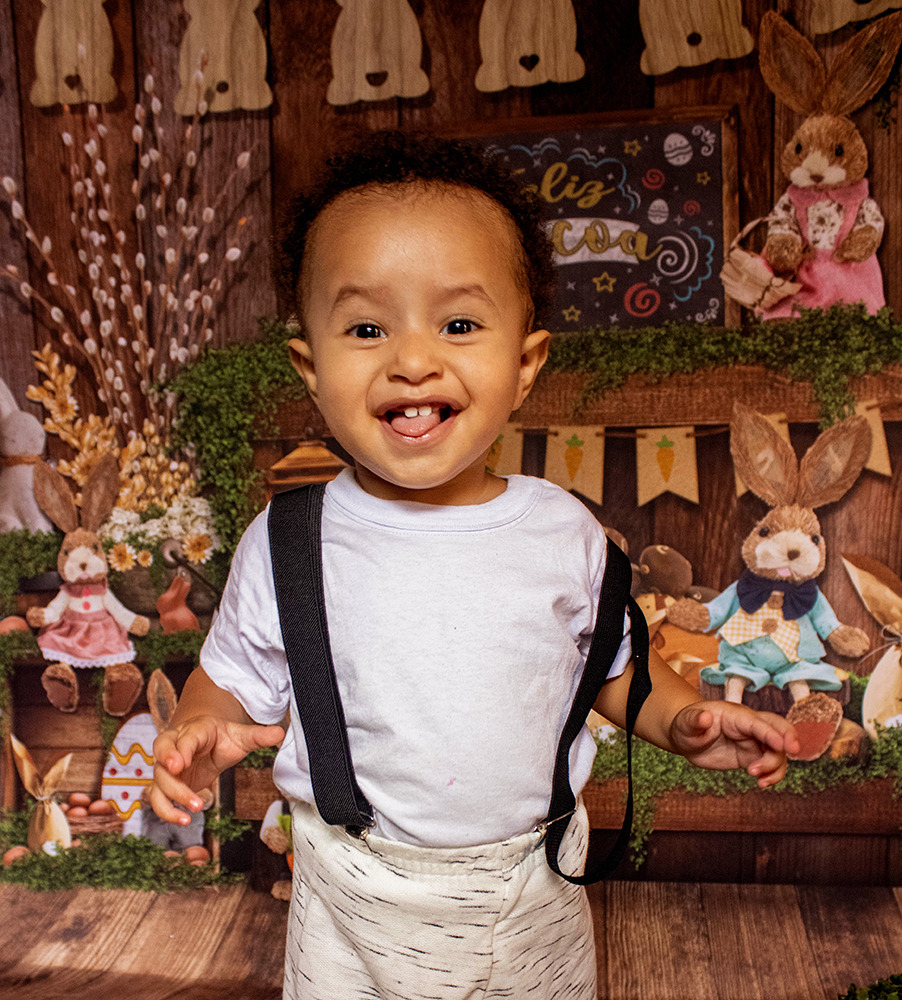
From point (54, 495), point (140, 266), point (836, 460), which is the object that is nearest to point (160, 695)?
point (54, 495)

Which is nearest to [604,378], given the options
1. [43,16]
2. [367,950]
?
[367,950]

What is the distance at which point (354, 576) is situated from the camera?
0.94m

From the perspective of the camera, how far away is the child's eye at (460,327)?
2.94 ft

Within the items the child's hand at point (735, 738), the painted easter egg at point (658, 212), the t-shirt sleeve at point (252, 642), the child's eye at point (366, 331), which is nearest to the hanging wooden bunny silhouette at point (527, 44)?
the painted easter egg at point (658, 212)

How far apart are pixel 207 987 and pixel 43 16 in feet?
5.84

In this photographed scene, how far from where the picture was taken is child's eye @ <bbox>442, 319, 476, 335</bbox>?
2.94ft

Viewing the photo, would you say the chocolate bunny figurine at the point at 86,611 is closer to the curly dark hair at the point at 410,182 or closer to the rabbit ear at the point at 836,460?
the curly dark hair at the point at 410,182

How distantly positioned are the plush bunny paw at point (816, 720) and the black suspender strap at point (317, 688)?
1.13 meters

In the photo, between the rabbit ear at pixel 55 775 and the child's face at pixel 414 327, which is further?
the rabbit ear at pixel 55 775

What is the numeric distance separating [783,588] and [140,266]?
4.51 feet

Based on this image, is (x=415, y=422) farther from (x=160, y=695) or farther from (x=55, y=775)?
(x=55, y=775)

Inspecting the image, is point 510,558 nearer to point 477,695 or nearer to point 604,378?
point 477,695

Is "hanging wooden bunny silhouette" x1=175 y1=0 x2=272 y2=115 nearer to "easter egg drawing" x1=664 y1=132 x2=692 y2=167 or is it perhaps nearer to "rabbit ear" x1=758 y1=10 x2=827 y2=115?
"easter egg drawing" x1=664 y1=132 x2=692 y2=167

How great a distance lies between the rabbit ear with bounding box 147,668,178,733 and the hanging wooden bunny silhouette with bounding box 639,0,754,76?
1487 mm
